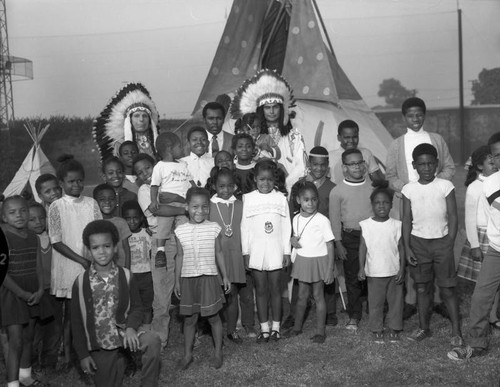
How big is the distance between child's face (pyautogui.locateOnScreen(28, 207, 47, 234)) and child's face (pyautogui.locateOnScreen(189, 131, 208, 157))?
135 centimetres

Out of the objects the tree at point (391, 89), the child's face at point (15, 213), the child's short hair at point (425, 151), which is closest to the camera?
the child's face at point (15, 213)

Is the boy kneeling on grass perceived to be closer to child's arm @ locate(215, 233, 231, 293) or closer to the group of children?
the group of children

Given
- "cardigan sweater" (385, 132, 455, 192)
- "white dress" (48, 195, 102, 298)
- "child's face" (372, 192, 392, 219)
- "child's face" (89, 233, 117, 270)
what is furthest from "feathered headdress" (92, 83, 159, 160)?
"child's face" (89, 233, 117, 270)

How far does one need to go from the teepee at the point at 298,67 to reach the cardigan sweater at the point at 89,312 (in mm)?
4329

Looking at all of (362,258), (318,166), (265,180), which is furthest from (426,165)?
(265,180)

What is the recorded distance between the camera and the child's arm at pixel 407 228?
5359 millimetres

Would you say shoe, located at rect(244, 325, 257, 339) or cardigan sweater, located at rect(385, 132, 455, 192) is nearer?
shoe, located at rect(244, 325, 257, 339)

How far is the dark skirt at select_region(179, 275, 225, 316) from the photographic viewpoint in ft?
16.4

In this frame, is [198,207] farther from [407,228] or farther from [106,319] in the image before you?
[407,228]

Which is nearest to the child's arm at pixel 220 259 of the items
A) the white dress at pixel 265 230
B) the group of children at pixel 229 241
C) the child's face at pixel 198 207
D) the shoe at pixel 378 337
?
the group of children at pixel 229 241

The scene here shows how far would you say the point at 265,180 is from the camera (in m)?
5.48

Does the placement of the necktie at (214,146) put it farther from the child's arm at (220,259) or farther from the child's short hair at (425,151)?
the child's short hair at (425,151)

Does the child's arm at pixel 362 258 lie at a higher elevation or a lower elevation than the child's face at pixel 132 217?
lower

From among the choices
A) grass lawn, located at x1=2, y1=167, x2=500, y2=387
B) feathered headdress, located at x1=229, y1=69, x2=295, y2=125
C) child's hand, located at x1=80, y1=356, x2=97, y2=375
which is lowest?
grass lawn, located at x1=2, y1=167, x2=500, y2=387
